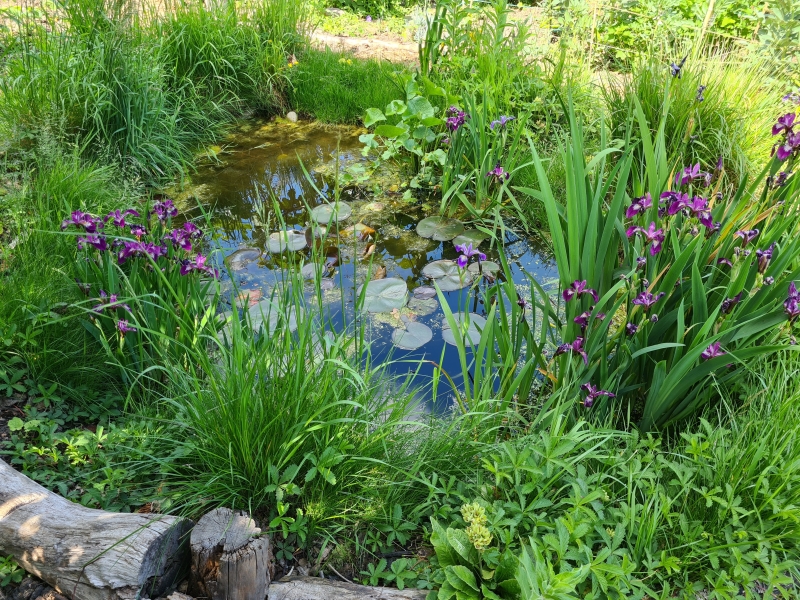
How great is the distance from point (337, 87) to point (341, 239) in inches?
81.6

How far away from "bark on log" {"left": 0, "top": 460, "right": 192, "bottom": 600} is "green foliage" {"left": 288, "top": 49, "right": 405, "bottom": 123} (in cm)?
402

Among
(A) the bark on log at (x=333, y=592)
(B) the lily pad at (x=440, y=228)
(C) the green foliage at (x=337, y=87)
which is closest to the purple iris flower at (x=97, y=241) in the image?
(A) the bark on log at (x=333, y=592)

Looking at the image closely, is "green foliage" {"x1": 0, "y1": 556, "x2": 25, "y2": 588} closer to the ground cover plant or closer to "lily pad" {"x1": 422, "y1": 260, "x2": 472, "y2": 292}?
the ground cover plant

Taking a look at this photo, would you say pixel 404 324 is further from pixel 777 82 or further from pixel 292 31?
pixel 292 31

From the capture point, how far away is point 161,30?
477 centimetres

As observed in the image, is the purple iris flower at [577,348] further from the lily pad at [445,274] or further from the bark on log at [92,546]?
the lily pad at [445,274]

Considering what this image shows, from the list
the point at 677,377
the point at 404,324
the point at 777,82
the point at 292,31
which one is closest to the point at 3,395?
the point at 404,324

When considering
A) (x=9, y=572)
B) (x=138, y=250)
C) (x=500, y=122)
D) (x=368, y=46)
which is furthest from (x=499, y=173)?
(x=368, y=46)

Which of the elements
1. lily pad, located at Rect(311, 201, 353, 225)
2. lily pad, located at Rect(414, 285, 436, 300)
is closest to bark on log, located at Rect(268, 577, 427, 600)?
lily pad, located at Rect(414, 285, 436, 300)

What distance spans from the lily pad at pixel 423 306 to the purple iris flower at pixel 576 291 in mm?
1245

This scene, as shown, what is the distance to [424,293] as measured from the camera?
3324 millimetres

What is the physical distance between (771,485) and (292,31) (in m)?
5.17

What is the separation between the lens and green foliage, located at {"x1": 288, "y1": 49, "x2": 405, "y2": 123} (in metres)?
5.18

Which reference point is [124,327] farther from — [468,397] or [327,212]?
[327,212]
